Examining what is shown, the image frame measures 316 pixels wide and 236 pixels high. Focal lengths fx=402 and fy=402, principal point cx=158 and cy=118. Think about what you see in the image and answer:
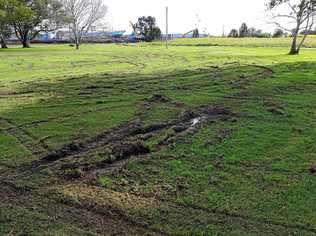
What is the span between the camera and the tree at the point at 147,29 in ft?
284

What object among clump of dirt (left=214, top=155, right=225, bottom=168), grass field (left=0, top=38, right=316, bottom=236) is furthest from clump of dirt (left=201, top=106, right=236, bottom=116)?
clump of dirt (left=214, top=155, right=225, bottom=168)

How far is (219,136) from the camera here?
7777 mm

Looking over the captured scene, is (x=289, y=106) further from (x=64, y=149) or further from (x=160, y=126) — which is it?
(x=64, y=149)

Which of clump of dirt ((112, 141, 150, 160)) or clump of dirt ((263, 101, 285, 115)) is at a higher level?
clump of dirt ((112, 141, 150, 160))

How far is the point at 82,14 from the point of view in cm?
6769

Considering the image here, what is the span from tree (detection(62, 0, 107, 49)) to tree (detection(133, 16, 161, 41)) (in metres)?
15.2

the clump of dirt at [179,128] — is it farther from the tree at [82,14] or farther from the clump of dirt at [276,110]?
Answer: the tree at [82,14]

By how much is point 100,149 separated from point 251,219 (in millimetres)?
3304

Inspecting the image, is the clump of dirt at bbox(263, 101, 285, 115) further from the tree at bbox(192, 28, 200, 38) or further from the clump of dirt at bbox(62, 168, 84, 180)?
the tree at bbox(192, 28, 200, 38)

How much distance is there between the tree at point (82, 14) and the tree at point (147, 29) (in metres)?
15.2

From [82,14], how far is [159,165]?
214ft

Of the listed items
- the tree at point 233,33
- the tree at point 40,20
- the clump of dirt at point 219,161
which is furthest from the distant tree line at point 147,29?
the clump of dirt at point 219,161

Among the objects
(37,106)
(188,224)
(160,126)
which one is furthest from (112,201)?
(37,106)

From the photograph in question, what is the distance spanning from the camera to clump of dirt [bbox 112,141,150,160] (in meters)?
6.73
